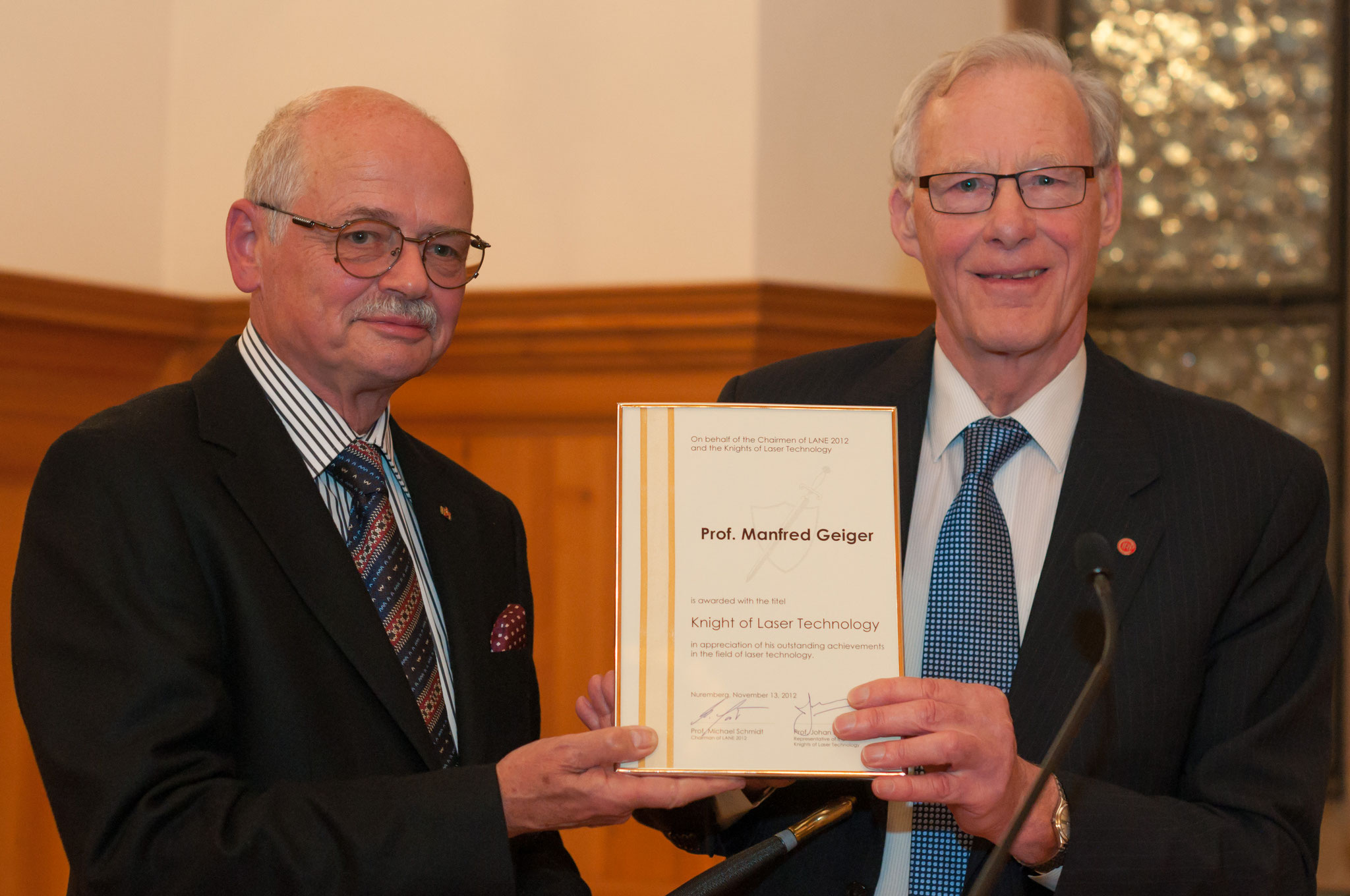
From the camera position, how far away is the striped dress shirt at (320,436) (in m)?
1.92

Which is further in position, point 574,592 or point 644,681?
point 574,592

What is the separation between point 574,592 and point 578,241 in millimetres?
874

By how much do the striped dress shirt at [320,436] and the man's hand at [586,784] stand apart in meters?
0.29

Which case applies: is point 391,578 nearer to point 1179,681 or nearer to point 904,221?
point 904,221

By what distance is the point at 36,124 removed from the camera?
341cm

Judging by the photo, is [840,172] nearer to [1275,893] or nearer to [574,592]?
[574,592]

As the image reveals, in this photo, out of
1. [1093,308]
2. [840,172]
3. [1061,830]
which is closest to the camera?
[1061,830]

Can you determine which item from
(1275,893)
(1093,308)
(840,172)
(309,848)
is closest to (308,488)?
(309,848)

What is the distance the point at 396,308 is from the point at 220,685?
1.90ft

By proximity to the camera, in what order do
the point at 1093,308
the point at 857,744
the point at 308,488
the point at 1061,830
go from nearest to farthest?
the point at 857,744 < the point at 1061,830 < the point at 308,488 < the point at 1093,308

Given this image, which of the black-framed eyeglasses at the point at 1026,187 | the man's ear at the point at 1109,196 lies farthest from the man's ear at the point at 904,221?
the man's ear at the point at 1109,196

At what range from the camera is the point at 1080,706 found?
143cm
